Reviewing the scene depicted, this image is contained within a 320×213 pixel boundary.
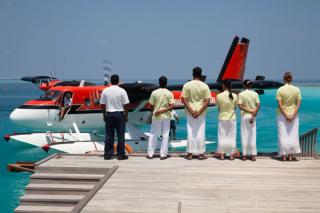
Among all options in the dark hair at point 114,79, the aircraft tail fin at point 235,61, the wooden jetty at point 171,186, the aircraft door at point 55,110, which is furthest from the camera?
the aircraft tail fin at point 235,61

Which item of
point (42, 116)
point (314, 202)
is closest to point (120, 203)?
point (314, 202)

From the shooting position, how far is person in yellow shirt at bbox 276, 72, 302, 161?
8.88m

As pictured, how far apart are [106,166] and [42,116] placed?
431 inches

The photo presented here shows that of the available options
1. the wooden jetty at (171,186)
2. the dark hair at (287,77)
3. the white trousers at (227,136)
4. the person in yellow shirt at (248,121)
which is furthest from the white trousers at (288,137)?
the white trousers at (227,136)

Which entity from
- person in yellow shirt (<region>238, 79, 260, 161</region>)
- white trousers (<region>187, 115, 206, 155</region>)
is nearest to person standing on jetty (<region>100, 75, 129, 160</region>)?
white trousers (<region>187, 115, 206, 155</region>)

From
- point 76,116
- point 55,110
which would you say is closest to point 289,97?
point 76,116

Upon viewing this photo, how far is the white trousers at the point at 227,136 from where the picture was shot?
8.94m

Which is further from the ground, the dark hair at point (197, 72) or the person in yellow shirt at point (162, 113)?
the dark hair at point (197, 72)

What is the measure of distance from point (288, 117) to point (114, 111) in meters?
3.57

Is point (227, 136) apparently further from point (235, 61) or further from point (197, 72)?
point (235, 61)

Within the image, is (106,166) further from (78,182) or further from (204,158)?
(204,158)

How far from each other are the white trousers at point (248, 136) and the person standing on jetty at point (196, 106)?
85cm

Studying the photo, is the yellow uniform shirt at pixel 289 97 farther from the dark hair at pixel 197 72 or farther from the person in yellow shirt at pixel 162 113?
the person in yellow shirt at pixel 162 113

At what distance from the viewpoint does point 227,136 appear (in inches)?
353
